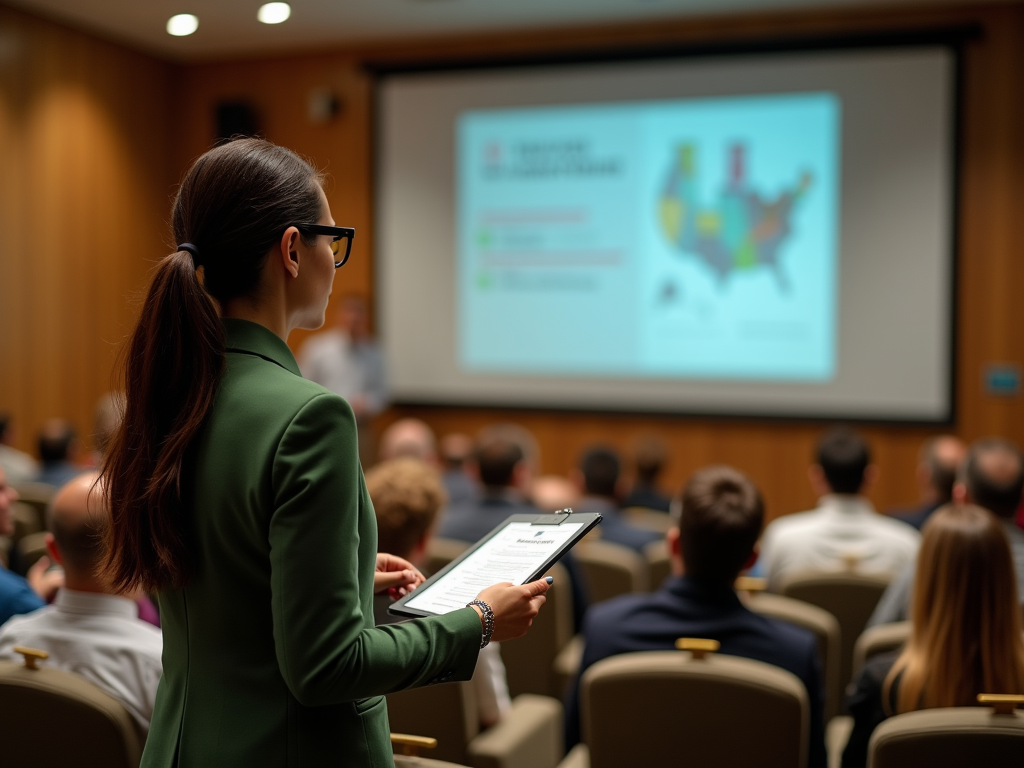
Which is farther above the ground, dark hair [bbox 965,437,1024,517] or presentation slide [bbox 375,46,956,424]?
presentation slide [bbox 375,46,956,424]

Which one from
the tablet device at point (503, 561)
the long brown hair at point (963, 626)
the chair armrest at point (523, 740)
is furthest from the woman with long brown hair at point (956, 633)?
the tablet device at point (503, 561)

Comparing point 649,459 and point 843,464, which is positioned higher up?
point 843,464

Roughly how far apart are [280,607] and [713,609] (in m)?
1.37

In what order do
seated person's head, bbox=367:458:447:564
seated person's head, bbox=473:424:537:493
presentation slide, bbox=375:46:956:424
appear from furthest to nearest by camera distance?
presentation slide, bbox=375:46:956:424 < seated person's head, bbox=473:424:537:493 < seated person's head, bbox=367:458:447:564

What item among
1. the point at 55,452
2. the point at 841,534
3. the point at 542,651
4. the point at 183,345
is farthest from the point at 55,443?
the point at 183,345

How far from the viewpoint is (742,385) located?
6.71 meters

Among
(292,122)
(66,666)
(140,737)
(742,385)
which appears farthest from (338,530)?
(292,122)

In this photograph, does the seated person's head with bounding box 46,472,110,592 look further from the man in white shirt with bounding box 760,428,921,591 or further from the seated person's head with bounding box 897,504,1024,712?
the man in white shirt with bounding box 760,428,921,591

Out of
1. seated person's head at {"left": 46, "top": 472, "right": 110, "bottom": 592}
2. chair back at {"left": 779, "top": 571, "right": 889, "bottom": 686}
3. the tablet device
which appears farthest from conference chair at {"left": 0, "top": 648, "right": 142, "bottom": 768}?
chair back at {"left": 779, "top": 571, "right": 889, "bottom": 686}

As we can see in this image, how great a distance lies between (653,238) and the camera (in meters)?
6.86

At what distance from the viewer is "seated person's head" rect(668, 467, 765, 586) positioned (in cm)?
226

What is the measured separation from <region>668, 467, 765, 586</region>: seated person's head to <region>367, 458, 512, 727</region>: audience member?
0.54 metres

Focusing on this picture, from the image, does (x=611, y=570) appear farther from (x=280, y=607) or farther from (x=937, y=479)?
(x=280, y=607)

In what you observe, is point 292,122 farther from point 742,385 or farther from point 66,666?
point 66,666
